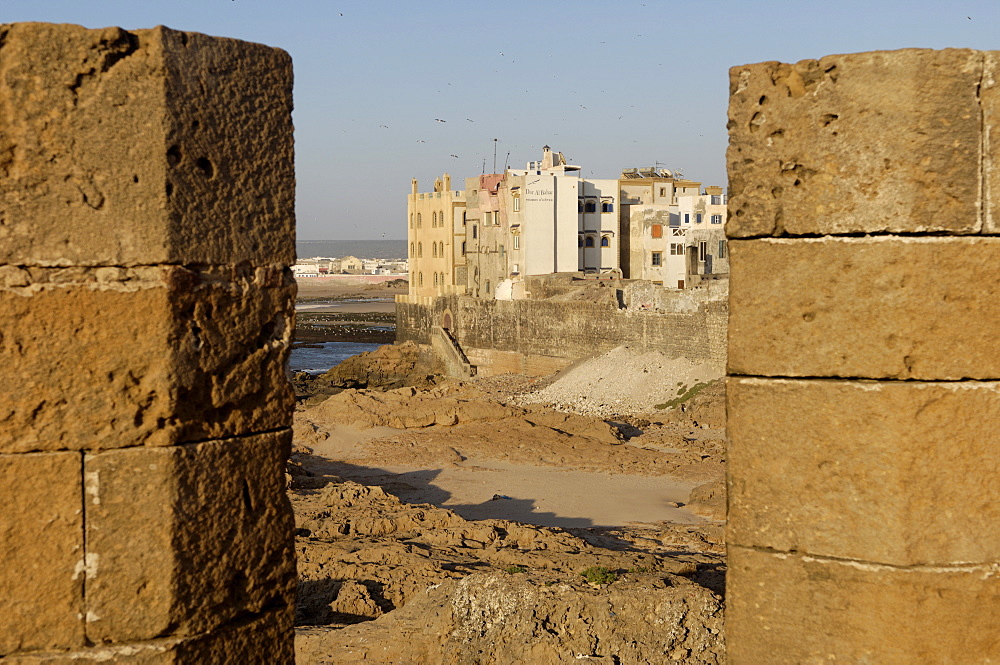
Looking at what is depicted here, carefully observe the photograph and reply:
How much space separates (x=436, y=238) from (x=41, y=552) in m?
50.7

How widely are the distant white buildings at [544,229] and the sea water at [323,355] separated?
6.36 m

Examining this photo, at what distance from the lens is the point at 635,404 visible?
29922 millimetres

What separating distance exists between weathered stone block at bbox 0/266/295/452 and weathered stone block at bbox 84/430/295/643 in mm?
86

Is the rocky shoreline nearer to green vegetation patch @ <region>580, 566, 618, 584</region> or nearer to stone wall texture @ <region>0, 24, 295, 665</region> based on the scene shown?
green vegetation patch @ <region>580, 566, 618, 584</region>

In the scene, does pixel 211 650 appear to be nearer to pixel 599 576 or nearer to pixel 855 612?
pixel 855 612

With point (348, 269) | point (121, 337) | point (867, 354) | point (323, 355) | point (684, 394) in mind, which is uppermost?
point (348, 269)

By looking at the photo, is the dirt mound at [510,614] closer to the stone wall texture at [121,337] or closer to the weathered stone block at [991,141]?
the stone wall texture at [121,337]

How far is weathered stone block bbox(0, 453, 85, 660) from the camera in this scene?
11.1 ft

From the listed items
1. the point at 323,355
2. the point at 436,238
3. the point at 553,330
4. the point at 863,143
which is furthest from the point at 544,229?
the point at 863,143

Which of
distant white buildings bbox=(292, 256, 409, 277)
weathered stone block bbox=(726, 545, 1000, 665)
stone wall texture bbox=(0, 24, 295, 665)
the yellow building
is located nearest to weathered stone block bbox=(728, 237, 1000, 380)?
weathered stone block bbox=(726, 545, 1000, 665)

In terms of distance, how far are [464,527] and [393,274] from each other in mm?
131851

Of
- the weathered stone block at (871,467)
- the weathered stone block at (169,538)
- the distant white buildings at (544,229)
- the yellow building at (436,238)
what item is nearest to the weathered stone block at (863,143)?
the weathered stone block at (871,467)

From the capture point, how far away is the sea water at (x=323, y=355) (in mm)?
53350

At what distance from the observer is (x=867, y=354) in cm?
400
